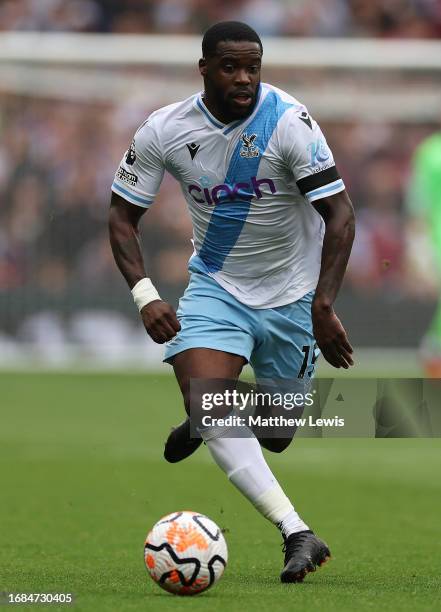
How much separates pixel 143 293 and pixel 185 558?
1.37m

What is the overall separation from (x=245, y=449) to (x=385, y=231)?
42.5ft

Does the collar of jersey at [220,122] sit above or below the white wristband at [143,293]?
above

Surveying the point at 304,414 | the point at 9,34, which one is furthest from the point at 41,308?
the point at 304,414

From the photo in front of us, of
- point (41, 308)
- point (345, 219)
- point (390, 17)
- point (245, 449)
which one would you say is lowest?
point (41, 308)

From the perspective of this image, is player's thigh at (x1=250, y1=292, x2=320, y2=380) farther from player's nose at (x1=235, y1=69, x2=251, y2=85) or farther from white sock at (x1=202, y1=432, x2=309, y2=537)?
player's nose at (x1=235, y1=69, x2=251, y2=85)

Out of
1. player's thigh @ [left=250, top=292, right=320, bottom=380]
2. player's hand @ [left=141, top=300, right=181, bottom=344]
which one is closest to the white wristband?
player's hand @ [left=141, top=300, right=181, bottom=344]

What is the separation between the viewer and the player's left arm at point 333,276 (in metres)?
6.34

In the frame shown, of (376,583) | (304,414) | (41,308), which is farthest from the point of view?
(41,308)

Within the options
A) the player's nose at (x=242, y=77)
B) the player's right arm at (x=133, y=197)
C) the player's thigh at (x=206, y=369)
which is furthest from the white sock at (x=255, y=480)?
the player's nose at (x=242, y=77)

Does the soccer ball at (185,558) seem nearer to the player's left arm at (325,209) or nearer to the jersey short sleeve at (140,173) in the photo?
the player's left arm at (325,209)

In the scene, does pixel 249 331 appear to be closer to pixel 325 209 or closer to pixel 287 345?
pixel 287 345

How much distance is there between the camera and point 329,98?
19.3 metres

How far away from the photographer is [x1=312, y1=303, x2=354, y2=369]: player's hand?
20.8ft

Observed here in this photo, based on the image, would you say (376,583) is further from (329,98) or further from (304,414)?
(329,98)
